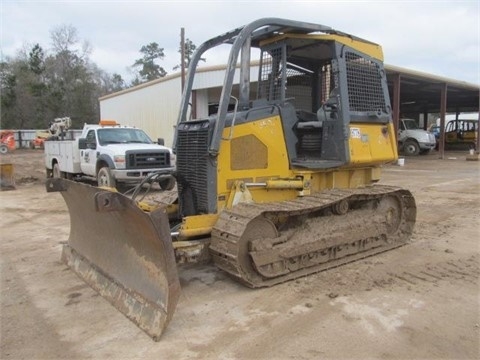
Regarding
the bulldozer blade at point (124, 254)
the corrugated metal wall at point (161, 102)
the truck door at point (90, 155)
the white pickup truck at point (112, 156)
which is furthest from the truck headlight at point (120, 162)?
the corrugated metal wall at point (161, 102)

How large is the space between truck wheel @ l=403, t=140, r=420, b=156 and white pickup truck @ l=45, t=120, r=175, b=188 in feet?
60.2

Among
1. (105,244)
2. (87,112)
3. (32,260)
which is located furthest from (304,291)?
(87,112)

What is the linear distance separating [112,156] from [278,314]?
856cm

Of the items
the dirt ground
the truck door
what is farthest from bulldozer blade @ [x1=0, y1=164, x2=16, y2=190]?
the dirt ground

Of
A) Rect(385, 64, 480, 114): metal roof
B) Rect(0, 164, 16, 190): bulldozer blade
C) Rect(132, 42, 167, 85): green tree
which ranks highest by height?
Rect(132, 42, 167, 85): green tree

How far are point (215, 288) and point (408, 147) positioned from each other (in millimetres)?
24517

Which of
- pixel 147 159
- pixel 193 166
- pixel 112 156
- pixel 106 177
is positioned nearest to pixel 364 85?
pixel 193 166

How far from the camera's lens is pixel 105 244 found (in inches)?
192

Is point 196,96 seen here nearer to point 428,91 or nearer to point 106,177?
point 106,177

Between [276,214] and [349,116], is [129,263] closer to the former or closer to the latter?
[276,214]

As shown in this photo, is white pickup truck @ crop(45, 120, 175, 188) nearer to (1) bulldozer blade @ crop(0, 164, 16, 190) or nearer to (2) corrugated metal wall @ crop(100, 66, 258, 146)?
(1) bulldozer blade @ crop(0, 164, 16, 190)

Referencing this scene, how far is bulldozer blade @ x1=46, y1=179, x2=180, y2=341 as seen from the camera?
→ 371 centimetres

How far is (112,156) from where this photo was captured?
1159 centimetres

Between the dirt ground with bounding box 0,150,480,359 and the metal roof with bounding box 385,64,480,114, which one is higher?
the metal roof with bounding box 385,64,480,114
